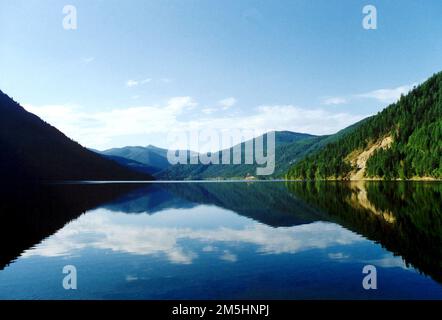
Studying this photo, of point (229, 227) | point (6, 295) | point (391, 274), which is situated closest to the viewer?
point (6, 295)

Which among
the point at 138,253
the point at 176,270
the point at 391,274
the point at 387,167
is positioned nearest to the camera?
the point at 391,274

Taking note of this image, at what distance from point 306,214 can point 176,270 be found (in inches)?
1346

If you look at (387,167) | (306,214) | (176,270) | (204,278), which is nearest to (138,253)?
(176,270)

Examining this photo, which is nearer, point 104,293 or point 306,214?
point 104,293

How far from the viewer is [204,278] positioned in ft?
70.5

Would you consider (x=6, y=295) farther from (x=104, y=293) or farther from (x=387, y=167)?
(x=387, y=167)

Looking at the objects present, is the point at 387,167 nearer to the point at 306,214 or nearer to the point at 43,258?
the point at 306,214

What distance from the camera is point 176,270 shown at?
2353cm
